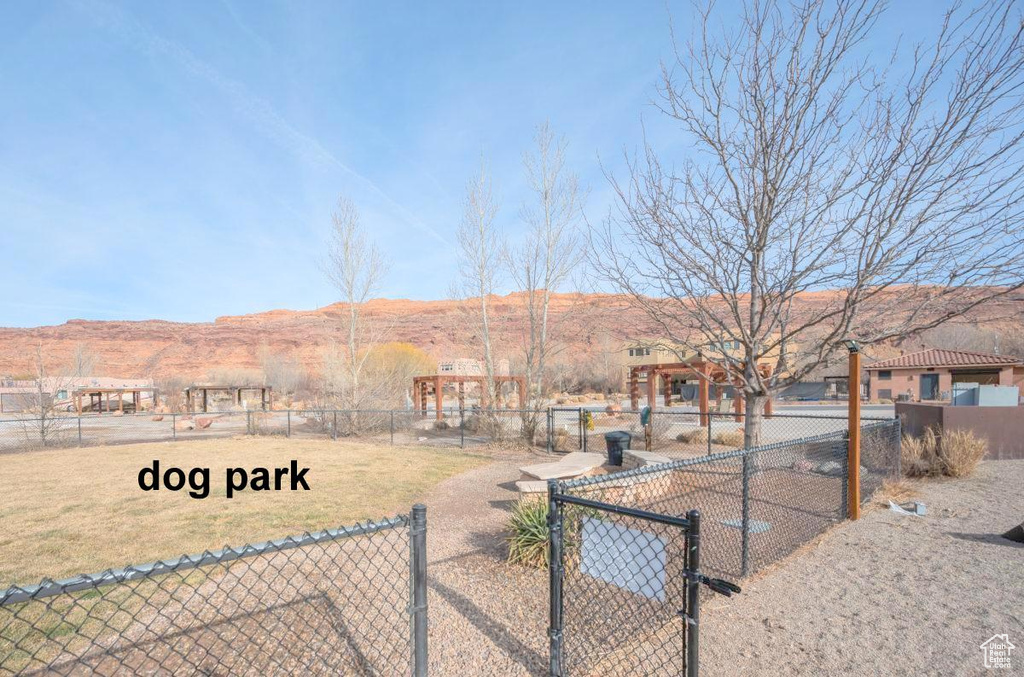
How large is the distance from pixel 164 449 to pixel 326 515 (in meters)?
10.9

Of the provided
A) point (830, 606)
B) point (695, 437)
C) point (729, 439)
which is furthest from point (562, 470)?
point (695, 437)

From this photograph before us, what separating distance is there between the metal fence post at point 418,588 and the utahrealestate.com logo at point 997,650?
3.50 metres

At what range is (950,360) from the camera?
29.9 m

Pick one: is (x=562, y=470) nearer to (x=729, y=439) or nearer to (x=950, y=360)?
(x=729, y=439)

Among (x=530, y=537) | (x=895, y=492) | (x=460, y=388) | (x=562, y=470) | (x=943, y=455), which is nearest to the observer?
(x=530, y=537)

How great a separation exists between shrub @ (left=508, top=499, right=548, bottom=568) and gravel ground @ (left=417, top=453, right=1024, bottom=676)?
17 centimetres

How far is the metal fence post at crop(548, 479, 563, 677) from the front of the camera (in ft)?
8.91

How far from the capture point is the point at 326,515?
722 cm

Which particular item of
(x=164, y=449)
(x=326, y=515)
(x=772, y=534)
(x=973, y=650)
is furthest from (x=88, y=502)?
(x=973, y=650)

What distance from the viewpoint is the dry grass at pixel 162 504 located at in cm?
575

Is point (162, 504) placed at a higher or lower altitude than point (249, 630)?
lower

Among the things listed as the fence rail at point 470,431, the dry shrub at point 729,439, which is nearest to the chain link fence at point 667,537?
the fence rail at point 470,431

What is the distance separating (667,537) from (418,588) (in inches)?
143

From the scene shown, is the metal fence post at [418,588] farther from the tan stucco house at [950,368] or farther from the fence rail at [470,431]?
the tan stucco house at [950,368]
